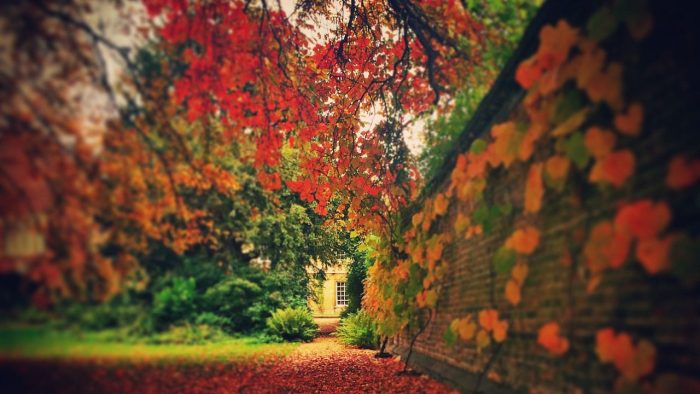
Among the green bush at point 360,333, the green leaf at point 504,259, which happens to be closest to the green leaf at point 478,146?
the green leaf at point 504,259

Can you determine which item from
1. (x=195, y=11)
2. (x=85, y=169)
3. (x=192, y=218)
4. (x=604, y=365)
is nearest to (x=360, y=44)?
(x=195, y=11)

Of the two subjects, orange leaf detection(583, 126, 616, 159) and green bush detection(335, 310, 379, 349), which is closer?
orange leaf detection(583, 126, 616, 159)

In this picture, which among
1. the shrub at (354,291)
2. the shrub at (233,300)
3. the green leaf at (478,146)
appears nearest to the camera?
the shrub at (233,300)

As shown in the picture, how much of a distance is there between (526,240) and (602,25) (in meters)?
1.43

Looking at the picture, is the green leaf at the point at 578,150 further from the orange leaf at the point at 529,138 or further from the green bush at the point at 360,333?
the green bush at the point at 360,333

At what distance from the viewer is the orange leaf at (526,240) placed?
8.38 ft

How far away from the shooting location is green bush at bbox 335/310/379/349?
10828 millimetres

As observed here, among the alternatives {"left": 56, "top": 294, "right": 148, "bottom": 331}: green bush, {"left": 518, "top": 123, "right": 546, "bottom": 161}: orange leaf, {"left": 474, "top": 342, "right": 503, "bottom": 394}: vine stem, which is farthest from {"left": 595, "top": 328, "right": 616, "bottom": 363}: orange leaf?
{"left": 56, "top": 294, "right": 148, "bottom": 331}: green bush

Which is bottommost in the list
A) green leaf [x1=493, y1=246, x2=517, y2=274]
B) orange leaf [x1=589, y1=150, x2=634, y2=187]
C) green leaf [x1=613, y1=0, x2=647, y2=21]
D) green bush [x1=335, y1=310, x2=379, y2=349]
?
green bush [x1=335, y1=310, x2=379, y2=349]

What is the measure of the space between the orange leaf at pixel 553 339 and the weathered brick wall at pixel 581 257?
0.19 feet

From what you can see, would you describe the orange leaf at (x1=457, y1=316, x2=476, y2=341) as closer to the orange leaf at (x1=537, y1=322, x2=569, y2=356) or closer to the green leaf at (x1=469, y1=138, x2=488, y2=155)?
the orange leaf at (x1=537, y1=322, x2=569, y2=356)

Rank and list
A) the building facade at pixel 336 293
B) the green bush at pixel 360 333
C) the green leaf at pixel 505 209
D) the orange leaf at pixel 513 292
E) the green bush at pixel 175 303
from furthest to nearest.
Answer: the green bush at pixel 360 333 → the building facade at pixel 336 293 → the green leaf at pixel 505 209 → the orange leaf at pixel 513 292 → the green bush at pixel 175 303

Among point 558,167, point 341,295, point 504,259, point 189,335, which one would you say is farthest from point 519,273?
point 341,295

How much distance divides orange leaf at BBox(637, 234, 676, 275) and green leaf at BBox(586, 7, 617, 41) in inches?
45.5
